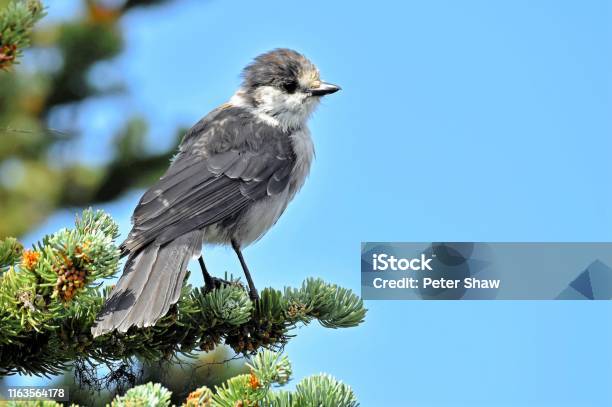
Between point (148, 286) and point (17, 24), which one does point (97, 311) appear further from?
point (17, 24)

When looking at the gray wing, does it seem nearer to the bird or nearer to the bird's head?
the bird

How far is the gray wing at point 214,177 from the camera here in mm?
3486

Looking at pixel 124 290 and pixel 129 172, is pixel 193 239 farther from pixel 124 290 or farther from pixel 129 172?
pixel 129 172

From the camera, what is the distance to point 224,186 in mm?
3945

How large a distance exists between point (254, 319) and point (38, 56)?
4.47 meters

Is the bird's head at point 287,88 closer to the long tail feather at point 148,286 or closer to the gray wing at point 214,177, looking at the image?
the gray wing at point 214,177

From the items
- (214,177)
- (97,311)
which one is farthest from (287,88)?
(97,311)

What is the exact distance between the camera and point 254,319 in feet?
10.7

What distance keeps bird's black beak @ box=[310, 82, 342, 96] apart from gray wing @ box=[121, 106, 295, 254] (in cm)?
29

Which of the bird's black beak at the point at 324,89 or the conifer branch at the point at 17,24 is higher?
the bird's black beak at the point at 324,89

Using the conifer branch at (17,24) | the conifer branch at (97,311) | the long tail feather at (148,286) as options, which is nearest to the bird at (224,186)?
the long tail feather at (148,286)

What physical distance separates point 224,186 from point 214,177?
63mm

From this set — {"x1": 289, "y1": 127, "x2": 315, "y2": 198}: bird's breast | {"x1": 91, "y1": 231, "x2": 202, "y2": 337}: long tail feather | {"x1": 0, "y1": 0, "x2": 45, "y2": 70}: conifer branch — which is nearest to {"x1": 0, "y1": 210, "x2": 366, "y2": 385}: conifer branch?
{"x1": 91, "y1": 231, "x2": 202, "y2": 337}: long tail feather

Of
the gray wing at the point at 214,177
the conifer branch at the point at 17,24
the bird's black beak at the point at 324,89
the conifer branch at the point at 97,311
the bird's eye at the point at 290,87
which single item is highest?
the bird's eye at the point at 290,87
